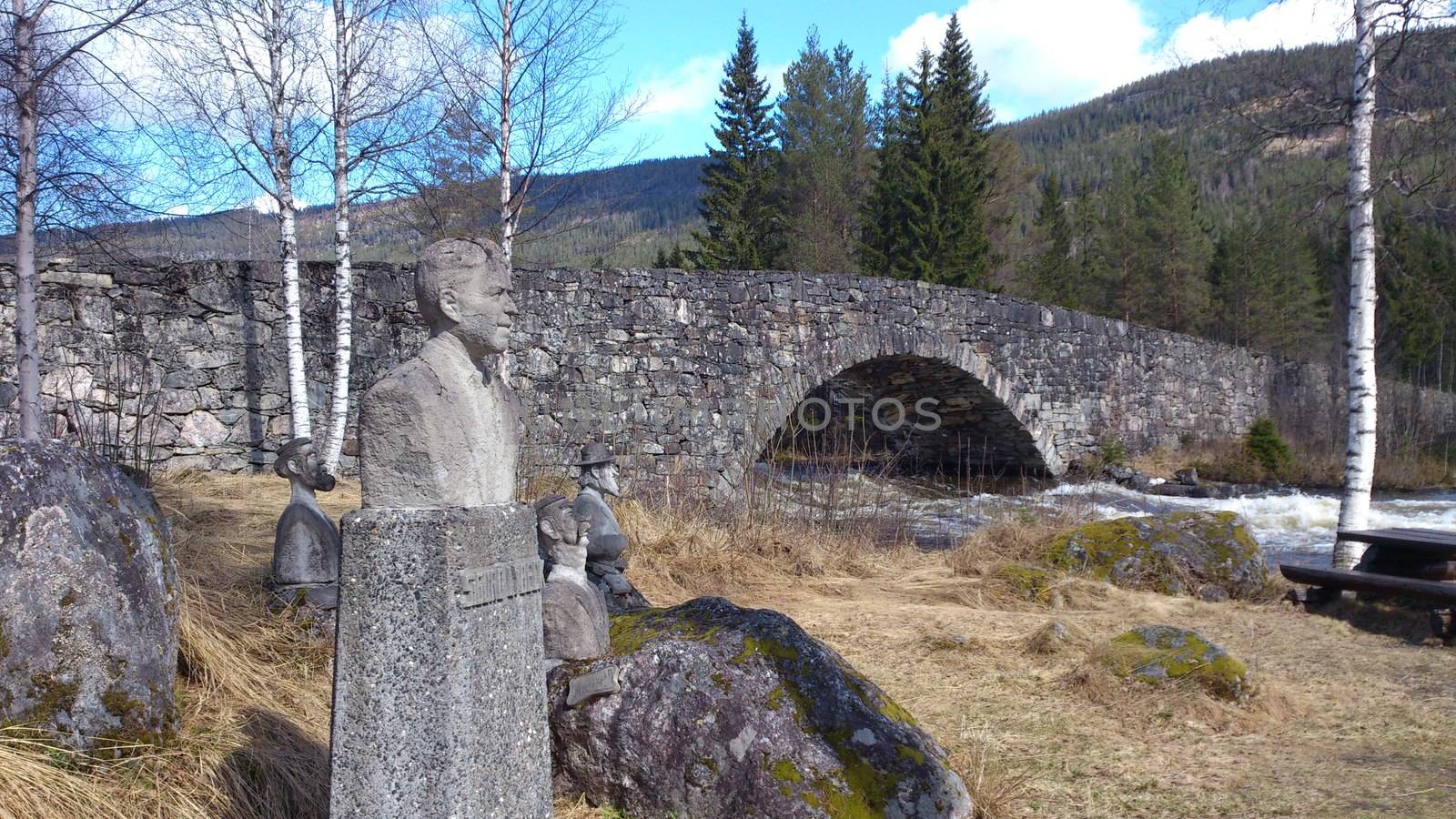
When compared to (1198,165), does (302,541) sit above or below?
below

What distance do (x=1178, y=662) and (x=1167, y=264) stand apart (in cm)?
2754

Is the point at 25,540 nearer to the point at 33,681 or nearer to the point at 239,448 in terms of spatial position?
the point at 33,681

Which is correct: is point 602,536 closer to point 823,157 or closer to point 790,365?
point 790,365

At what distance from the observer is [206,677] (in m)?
3.36

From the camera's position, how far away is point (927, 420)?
16.9 m

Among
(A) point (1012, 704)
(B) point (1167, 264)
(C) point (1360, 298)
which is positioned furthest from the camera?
(B) point (1167, 264)

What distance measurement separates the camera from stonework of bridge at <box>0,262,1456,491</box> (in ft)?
28.3

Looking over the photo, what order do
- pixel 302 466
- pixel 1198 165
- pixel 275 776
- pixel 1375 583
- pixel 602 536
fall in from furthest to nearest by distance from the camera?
pixel 1198 165
pixel 1375 583
pixel 602 536
pixel 302 466
pixel 275 776

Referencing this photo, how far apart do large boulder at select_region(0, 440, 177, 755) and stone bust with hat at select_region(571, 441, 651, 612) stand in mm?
2113

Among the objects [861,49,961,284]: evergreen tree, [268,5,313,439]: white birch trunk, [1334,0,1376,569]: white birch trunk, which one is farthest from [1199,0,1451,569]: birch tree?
[861,49,961,284]: evergreen tree

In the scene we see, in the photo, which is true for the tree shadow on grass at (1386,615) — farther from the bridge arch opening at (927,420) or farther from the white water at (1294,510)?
the bridge arch opening at (927,420)

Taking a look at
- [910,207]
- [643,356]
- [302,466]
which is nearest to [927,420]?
[643,356]

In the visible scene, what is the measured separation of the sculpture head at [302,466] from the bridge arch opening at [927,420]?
29.9 feet

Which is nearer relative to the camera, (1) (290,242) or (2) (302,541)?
(2) (302,541)
